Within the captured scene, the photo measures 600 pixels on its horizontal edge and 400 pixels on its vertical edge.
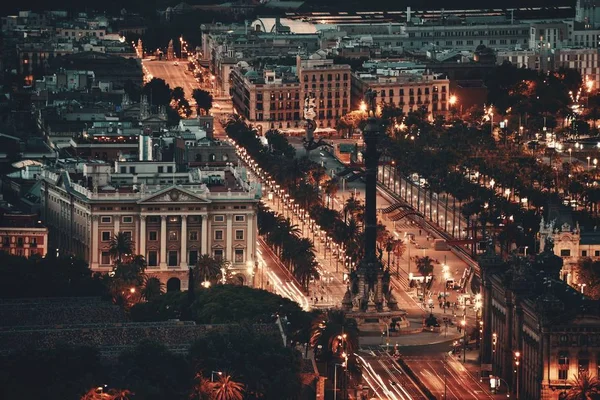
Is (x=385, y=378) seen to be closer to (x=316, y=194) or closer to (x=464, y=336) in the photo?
(x=464, y=336)

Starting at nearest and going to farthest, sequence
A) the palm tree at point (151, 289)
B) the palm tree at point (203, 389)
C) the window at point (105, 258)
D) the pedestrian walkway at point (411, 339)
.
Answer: the palm tree at point (203, 389) < the pedestrian walkway at point (411, 339) < the palm tree at point (151, 289) < the window at point (105, 258)

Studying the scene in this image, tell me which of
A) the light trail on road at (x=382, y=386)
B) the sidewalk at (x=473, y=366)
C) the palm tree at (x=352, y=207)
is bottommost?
the sidewalk at (x=473, y=366)

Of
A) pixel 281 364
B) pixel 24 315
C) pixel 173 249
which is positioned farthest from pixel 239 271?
pixel 281 364

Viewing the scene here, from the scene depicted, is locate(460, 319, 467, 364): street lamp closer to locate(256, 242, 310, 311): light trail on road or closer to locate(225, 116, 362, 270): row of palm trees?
locate(256, 242, 310, 311): light trail on road

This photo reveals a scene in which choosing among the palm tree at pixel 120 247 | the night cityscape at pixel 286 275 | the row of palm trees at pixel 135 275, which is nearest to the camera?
the night cityscape at pixel 286 275

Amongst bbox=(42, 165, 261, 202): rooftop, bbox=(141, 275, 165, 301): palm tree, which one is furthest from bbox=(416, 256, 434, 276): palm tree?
bbox=(141, 275, 165, 301): palm tree

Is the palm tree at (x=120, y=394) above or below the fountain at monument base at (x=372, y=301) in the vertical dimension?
above

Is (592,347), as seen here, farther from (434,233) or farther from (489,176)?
(489,176)

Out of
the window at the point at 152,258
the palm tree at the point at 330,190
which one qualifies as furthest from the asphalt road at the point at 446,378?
the palm tree at the point at 330,190

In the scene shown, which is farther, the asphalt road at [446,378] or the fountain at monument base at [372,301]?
the fountain at monument base at [372,301]

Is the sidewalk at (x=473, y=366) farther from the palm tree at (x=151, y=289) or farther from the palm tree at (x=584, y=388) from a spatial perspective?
the palm tree at (x=151, y=289)
